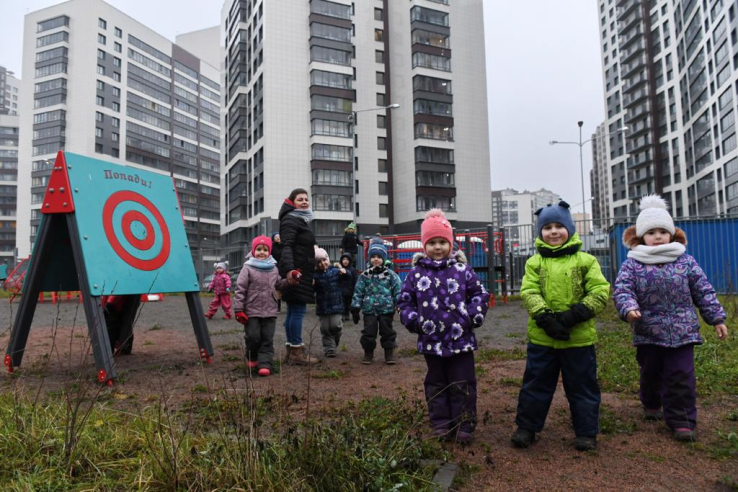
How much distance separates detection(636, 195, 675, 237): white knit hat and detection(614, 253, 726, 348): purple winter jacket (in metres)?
0.27

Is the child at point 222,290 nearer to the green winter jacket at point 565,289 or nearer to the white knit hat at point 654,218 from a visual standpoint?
the green winter jacket at point 565,289

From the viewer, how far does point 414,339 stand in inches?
348

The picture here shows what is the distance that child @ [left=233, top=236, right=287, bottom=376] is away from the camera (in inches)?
237

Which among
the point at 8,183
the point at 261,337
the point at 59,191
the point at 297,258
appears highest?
the point at 8,183

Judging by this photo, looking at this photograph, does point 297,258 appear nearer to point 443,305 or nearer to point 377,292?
point 377,292

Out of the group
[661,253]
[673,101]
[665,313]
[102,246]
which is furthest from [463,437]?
[673,101]

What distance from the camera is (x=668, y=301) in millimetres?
3842

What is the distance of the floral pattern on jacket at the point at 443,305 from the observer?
12.3ft

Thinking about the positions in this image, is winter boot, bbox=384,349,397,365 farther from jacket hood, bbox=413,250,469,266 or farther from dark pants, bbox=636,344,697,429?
dark pants, bbox=636,344,697,429

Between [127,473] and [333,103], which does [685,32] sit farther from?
[127,473]

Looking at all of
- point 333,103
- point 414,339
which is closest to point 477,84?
point 333,103

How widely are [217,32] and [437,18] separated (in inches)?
2463

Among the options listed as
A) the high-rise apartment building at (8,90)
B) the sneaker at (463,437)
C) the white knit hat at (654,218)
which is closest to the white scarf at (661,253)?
the white knit hat at (654,218)

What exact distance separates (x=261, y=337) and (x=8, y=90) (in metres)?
177
